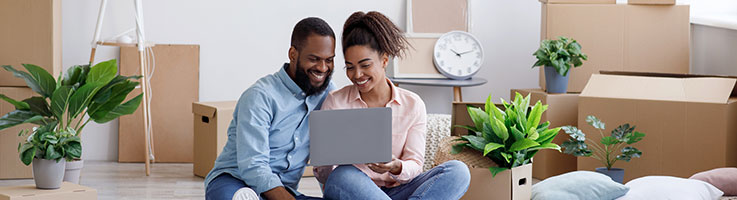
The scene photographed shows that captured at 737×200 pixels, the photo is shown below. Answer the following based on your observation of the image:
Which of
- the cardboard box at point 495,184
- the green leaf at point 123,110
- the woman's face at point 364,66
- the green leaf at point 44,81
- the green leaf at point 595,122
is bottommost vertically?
the cardboard box at point 495,184

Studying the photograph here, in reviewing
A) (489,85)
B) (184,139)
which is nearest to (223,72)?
(184,139)

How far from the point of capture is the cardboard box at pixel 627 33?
150 inches

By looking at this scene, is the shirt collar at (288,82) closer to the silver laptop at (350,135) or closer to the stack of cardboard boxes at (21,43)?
the silver laptop at (350,135)

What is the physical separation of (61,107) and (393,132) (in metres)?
1.24

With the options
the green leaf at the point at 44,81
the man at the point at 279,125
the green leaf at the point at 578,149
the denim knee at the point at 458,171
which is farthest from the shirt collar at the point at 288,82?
the green leaf at the point at 578,149

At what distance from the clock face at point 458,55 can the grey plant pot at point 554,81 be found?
503 millimetres

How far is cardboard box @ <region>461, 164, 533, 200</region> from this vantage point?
7.45ft

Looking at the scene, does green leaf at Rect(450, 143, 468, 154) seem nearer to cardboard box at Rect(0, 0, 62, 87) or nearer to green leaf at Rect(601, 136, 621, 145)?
green leaf at Rect(601, 136, 621, 145)

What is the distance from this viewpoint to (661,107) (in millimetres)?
3217

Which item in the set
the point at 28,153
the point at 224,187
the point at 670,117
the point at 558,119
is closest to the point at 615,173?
the point at 670,117

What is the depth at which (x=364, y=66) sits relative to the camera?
6.89ft

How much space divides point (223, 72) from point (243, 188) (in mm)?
2418

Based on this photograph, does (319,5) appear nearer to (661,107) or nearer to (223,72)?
(223,72)

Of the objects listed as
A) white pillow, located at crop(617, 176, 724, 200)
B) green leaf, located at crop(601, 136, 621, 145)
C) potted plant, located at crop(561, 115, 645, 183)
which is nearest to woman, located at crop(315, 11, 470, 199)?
white pillow, located at crop(617, 176, 724, 200)
